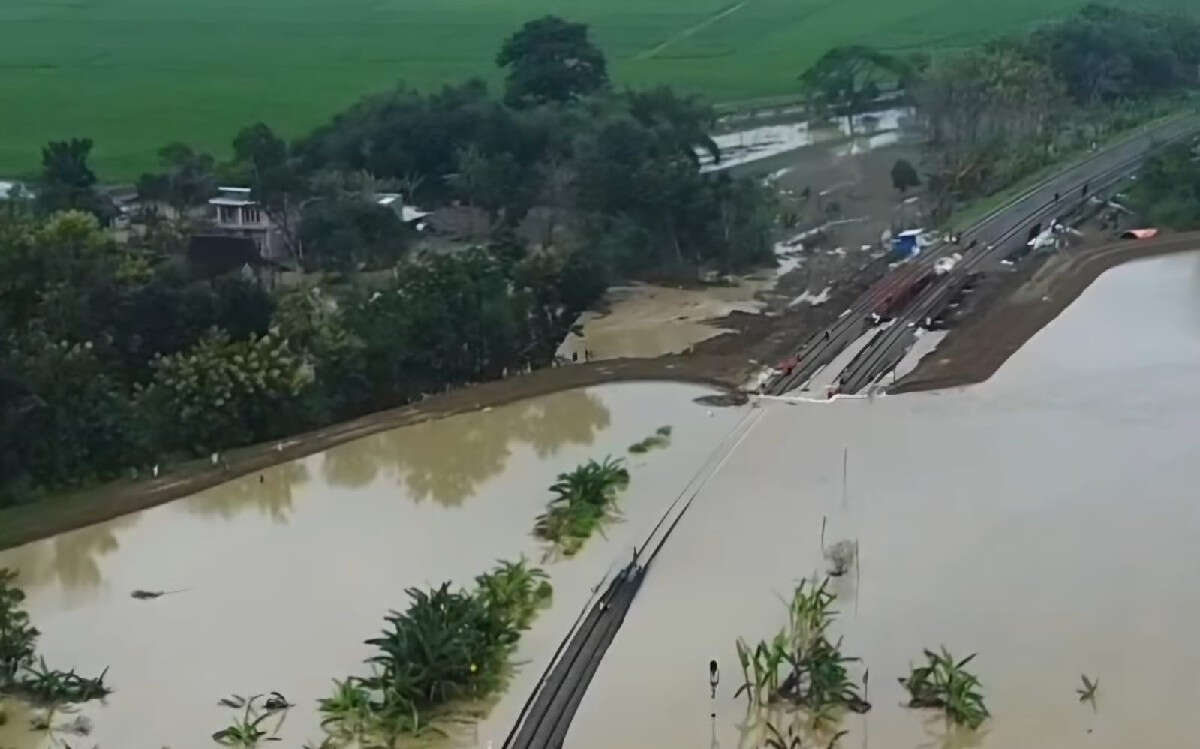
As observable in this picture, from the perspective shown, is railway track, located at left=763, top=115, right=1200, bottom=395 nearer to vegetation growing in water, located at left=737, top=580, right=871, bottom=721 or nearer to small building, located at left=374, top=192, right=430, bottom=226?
vegetation growing in water, located at left=737, top=580, right=871, bottom=721

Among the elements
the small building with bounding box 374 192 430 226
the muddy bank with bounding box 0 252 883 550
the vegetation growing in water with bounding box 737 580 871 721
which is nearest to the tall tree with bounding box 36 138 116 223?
the small building with bounding box 374 192 430 226

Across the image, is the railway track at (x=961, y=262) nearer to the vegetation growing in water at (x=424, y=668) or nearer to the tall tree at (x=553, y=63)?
the vegetation growing in water at (x=424, y=668)

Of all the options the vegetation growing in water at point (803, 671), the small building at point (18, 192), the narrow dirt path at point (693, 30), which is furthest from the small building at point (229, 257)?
the narrow dirt path at point (693, 30)

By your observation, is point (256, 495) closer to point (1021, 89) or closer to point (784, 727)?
point (784, 727)

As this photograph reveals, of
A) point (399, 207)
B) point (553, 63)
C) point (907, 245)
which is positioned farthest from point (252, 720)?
point (553, 63)

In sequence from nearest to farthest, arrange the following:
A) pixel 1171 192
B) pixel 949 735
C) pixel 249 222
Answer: pixel 949 735
pixel 249 222
pixel 1171 192

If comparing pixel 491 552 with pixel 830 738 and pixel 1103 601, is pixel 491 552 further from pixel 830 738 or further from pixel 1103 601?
pixel 1103 601
